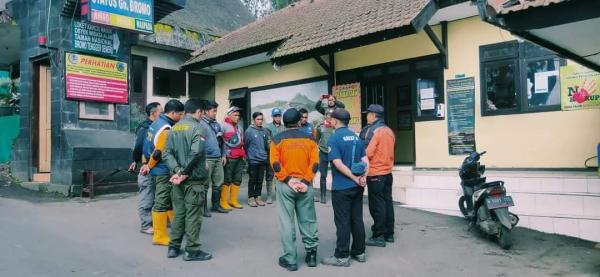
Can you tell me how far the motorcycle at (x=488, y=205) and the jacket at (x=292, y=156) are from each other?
8.45 feet

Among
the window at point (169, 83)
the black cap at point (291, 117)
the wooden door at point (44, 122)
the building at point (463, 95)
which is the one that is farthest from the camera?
the window at point (169, 83)

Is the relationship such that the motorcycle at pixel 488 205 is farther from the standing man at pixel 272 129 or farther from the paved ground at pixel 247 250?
the standing man at pixel 272 129

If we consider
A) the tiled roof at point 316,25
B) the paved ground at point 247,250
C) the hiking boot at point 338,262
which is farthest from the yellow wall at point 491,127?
the hiking boot at point 338,262

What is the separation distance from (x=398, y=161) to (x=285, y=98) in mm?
3513

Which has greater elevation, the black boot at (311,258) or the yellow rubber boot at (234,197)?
the yellow rubber boot at (234,197)

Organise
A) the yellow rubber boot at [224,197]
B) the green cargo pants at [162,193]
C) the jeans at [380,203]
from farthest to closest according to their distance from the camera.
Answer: the yellow rubber boot at [224,197], the jeans at [380,203], the green cargo pants at [162,193]

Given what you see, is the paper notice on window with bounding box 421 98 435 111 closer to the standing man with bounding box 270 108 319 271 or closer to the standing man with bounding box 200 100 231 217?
the standing man with bounding box 200 100 231 217

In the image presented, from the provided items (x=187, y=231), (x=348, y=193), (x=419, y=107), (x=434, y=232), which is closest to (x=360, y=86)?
(x=419, y=107)

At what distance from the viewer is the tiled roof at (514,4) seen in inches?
172

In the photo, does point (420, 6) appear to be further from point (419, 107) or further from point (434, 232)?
point (434, 232)

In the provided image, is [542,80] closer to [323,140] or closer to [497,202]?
[497,202]

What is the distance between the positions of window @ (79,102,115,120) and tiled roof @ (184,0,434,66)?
3454mm

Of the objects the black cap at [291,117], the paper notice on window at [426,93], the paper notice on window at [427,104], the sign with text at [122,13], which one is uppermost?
the sign with text at [122,13]

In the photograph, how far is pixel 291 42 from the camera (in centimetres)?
1076
